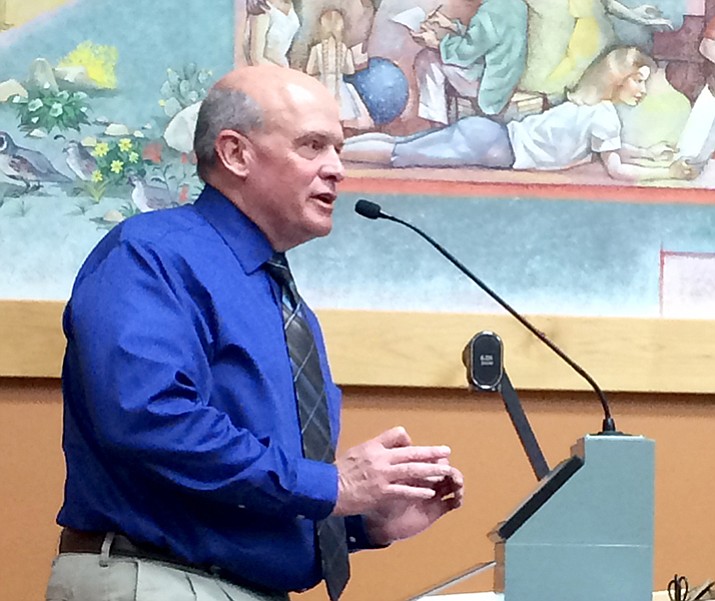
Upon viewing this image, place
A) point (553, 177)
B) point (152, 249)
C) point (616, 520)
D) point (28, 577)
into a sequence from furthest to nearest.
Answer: point (553, 177), point (28, 577), point (152, 249), point (616, 520)

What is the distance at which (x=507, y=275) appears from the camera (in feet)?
9.00

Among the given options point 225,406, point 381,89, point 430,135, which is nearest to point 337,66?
point 381,89

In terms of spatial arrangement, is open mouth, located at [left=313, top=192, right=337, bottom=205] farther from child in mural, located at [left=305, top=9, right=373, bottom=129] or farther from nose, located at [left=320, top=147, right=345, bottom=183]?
child in mural, located at [left=305, top=9, right=373, bottom=129]

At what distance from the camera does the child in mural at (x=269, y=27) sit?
274 cm

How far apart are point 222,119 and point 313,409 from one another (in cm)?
49

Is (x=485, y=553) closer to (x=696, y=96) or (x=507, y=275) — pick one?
(x=507, y=275)

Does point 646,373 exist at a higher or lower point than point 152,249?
lower

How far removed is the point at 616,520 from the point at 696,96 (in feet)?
5.31

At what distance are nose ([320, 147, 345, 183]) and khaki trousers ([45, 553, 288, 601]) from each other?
0.66 m

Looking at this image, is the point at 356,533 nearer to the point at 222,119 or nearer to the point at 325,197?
the point at 325,197

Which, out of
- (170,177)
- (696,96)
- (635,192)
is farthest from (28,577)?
(696,96)

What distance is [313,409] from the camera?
1854 millimetres

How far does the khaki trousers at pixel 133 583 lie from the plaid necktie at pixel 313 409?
16 cm

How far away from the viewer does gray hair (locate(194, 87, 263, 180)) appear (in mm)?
1962
